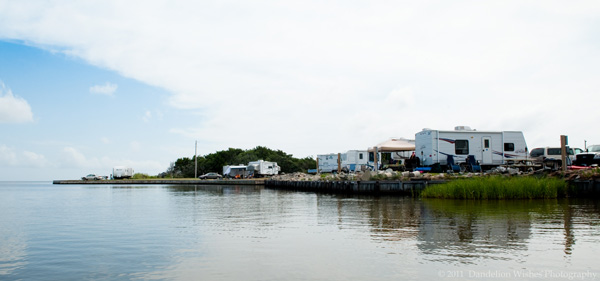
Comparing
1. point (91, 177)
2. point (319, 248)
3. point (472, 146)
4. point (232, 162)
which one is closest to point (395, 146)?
point (472, 146)

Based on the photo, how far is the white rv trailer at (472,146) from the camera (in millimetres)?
29188

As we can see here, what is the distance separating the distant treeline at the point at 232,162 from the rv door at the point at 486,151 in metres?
52.8

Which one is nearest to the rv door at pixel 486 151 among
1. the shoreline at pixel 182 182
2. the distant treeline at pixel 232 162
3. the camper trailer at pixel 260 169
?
the shoreline at pixel 182 182

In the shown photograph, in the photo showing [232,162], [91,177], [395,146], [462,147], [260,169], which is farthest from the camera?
[232,162]

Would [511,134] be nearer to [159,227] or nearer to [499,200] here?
[499,200]

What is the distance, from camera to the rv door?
2977 centimetres

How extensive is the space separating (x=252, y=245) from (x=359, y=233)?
2.70m

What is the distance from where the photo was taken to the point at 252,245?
937 cm

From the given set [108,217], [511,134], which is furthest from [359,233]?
[511,134]

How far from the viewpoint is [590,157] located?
2706cm

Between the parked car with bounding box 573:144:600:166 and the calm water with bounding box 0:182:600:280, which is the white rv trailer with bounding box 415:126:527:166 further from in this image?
the calm water with bounding box 0:182:600:280

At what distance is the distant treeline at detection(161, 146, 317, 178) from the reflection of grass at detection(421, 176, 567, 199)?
61.1 metres

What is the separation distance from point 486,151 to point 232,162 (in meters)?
58.1

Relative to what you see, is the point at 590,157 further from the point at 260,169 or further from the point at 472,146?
the point at 260,169
